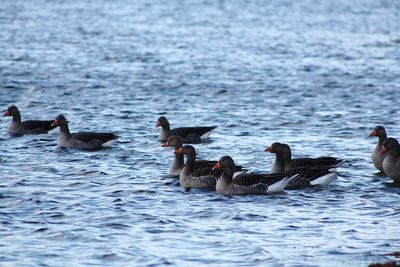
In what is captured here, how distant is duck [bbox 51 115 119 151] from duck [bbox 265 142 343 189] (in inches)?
217

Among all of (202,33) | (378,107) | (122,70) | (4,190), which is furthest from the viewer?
(202,33)

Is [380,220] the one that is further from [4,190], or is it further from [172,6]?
[172,6]

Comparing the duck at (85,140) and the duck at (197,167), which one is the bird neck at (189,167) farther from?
the duck at (85,140)

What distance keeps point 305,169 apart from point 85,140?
288 inches

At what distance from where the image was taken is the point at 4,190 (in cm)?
2181

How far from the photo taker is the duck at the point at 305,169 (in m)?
22.7

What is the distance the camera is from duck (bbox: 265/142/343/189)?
894 inches

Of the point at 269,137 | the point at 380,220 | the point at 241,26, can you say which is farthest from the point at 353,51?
the point at 380,220

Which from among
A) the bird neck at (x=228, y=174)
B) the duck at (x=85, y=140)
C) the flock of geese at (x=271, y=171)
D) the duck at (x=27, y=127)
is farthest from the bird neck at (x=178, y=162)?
the duck at (x=27, y=127)

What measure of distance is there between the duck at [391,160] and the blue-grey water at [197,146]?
13.2 inches

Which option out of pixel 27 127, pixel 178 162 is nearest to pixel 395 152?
pixel 178 162

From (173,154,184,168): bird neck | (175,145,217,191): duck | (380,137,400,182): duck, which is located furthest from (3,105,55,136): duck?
(380,137,400,182): duck

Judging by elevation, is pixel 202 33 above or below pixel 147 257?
above

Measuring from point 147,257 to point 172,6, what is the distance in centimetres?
8922
